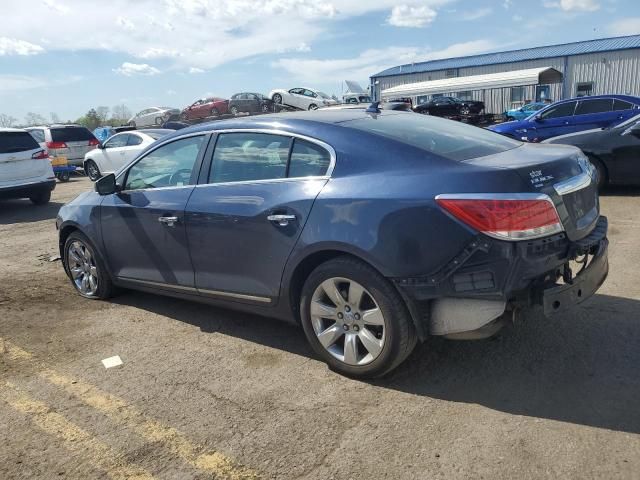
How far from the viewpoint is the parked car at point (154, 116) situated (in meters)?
32.3

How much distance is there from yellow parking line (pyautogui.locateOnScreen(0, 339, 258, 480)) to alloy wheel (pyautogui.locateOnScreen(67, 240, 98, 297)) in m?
→ 1.41

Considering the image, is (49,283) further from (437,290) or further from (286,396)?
(437,290)

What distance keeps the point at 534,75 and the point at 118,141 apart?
88.8 ft

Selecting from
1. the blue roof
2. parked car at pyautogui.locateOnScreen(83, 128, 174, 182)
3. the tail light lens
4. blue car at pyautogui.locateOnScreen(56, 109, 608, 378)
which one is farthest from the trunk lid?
the blue roof

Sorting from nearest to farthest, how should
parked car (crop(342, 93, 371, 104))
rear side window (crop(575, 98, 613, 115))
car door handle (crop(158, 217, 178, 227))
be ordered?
1. car door handle (crop(158, 217, 178, 227))
2. rear side window (crop(575, 98, 613, 115))
3. parked car (crop(342, 93, 371, 104))

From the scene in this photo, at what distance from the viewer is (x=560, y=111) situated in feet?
43.8

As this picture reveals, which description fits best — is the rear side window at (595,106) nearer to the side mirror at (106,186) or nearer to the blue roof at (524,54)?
the side mirror at (106,186)

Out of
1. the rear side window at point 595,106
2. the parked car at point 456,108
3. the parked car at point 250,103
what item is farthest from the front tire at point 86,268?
the parked car at point 250,103

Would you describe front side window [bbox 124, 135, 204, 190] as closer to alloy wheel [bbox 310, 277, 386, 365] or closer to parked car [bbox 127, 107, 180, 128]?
alloy wheel [bbox 310, 277, 386, 365]

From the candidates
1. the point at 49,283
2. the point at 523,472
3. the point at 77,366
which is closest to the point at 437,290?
the point at 523,472

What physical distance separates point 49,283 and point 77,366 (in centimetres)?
243

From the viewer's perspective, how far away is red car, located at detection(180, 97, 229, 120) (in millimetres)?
31141

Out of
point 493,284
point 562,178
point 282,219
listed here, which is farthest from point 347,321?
point 562,178

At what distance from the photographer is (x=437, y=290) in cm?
296
